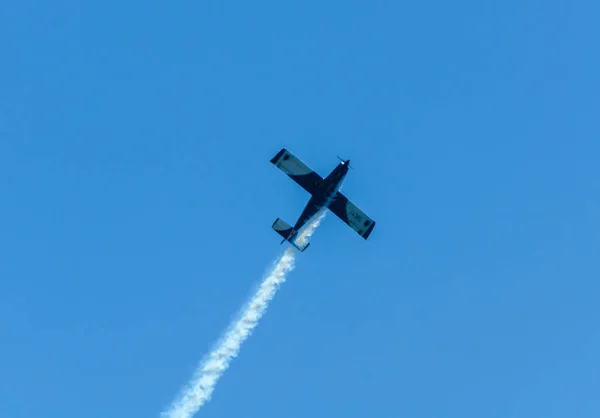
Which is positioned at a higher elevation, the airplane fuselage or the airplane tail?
the airplane fuselage

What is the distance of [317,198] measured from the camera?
9419cm

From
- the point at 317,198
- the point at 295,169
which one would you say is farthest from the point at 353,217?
the point at 295,169

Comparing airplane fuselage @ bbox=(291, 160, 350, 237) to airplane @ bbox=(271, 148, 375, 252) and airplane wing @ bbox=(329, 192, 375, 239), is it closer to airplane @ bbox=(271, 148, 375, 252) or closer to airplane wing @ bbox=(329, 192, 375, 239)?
airplane @ bbox=(271, 148, 375, 252)

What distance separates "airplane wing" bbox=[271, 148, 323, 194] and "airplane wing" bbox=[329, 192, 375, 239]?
13.9 ft

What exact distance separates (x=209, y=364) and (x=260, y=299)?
7.53 metres

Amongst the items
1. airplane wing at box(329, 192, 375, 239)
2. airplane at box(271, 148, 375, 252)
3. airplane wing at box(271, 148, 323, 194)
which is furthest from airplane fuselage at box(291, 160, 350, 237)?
airplane wing at box(329, 192, 375, 239)

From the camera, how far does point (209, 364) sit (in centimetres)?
9206

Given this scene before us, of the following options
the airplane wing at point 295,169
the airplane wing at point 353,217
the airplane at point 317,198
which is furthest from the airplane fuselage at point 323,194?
the airplane wing at point 353,217

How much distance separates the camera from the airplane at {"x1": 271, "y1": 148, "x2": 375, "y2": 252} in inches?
3654

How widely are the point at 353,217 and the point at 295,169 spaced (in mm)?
8080

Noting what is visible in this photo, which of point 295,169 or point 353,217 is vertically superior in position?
point 353,217

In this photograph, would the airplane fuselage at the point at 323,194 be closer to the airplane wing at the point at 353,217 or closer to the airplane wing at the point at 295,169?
the airplane wing at the point at 295,169

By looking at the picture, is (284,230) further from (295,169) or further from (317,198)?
(295,169)

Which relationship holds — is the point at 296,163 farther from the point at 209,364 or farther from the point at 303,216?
the point at 209,364
